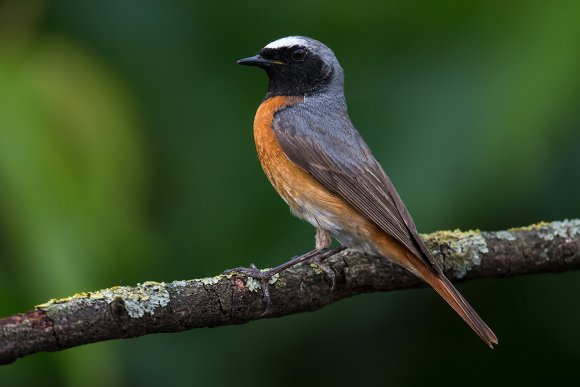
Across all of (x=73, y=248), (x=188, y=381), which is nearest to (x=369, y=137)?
(x=188, y=381)

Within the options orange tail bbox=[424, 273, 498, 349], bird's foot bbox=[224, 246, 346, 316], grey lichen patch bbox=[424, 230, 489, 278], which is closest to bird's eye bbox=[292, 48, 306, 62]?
bird's foot bbox=[224, 246, 346, 316]

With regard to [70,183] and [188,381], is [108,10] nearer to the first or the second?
[70,183]

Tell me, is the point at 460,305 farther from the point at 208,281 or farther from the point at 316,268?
the point at 208,281

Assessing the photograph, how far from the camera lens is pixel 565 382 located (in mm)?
5535

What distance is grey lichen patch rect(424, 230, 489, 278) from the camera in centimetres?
499

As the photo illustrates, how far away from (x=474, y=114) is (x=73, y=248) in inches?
89.6

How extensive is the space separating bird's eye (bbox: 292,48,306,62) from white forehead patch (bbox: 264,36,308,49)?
1.6 inches

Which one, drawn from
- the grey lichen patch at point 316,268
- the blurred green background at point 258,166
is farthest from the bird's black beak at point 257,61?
the grey lichen patch at point 316,268

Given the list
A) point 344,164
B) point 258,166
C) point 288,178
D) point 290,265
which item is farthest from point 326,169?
point 290,265

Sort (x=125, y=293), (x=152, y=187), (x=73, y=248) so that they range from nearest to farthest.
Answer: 1. (x=125, y=293)
2. (x=73, y=248)
3. (x=152, y=187)

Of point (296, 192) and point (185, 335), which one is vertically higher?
point (296, 192)

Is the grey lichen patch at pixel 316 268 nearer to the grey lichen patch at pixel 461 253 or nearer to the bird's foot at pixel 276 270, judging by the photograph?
the bird's foot at pixel 276 270

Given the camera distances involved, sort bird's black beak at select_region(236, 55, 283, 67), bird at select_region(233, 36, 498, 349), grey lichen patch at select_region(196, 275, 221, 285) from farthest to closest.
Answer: bird's black beak at select_region(236, 55, 283, 67) → bird at select_region(233, 36, 498, 349) → grey lichen patch at select_region(196, 275, 221, 285)

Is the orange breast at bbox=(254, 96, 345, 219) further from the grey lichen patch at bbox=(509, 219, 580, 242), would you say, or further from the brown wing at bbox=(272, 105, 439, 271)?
the grey lichen patch at bbox=(509, 219, 580, 242)
